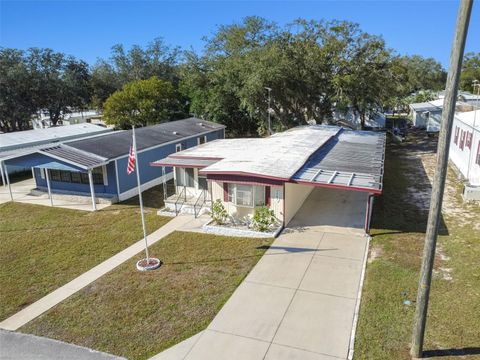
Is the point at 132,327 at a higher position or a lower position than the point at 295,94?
lower

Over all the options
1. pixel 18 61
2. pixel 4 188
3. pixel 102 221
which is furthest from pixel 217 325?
pixel 18 61

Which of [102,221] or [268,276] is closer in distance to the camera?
[268,276]

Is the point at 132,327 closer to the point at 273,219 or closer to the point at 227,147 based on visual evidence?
the point at 273,219

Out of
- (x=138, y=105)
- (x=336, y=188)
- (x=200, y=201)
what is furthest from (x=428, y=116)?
(x=200, y=201)

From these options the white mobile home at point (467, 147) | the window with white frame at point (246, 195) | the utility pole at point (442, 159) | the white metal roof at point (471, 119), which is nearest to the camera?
the utility pole at point (442, 159)

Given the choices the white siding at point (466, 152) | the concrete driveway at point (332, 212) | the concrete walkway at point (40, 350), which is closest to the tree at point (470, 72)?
the white siding at point (466, 152)

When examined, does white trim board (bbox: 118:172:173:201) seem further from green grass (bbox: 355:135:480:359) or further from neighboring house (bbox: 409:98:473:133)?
neighboring house (bbox: 409:98:473:133)

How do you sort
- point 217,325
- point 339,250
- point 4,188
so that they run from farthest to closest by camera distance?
1. point 4,188
2. point 339,250
3. point 217,325

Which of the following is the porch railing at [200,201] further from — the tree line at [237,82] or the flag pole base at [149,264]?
the tree line at [237,82]
